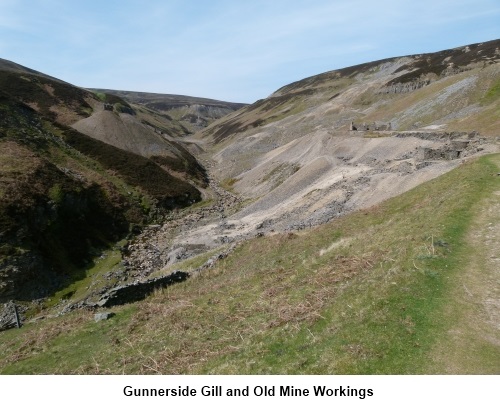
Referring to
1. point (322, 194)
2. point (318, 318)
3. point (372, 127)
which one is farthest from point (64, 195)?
point (372, 127)

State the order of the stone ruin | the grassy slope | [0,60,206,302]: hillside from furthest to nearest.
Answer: the stone ruin < [0,60,206,302]: hillside < the grassy slope

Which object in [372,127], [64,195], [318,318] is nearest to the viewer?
[318,318]

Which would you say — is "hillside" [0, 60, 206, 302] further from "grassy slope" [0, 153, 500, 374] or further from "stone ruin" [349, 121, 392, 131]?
"stone ruin" [349, 121, 392, 131]

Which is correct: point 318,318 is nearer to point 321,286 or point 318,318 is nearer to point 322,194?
point 321,286

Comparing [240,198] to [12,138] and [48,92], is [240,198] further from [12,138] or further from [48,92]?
[48,92]

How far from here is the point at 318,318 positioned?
1572 cm

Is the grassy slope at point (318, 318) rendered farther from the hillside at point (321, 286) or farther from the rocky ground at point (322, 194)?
the rocky ground at point (322, 194)

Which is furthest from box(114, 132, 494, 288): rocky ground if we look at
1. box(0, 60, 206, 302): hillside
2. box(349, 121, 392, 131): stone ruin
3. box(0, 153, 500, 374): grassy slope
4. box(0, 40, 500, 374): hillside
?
box(349, 121, 392, 131): stone ruin

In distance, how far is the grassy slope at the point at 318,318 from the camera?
41.6 ft

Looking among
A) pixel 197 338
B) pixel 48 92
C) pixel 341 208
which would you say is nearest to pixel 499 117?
pixel 341 208

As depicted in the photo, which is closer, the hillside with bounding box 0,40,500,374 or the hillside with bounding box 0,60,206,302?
the hillside with bounding box 0,40,500,374

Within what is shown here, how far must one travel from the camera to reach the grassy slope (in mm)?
12688

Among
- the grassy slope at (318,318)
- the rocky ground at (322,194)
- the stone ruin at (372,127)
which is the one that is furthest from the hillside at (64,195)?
the stone ruin at (372,127)

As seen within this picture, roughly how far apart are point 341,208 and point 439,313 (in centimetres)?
2585
